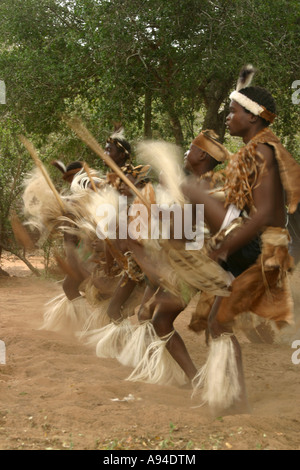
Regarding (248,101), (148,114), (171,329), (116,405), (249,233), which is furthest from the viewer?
(148,114)

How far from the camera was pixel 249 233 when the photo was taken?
11.0 feet

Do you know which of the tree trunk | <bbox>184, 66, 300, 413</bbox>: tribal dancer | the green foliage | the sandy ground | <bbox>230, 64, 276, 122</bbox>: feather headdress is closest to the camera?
the sandy ground

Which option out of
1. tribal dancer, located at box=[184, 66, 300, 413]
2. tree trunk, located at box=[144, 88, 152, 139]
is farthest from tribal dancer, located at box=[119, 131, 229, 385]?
tree trunk, located at box=[144, 88, 152, 139]

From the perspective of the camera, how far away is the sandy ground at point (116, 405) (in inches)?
119

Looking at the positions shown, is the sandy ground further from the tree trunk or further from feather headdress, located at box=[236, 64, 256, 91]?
the tree trunk

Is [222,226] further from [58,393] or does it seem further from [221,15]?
[221,15]

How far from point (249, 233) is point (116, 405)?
131 cm

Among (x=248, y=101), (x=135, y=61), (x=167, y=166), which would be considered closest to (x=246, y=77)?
(x=248, y=101)

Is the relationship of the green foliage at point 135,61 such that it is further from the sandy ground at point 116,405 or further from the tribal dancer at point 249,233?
the tribal dancer at point 249,233

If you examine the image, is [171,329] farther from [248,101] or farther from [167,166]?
[248,101]

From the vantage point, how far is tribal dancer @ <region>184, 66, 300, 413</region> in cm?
336

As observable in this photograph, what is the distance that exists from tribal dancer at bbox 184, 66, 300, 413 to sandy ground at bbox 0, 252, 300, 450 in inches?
11.8

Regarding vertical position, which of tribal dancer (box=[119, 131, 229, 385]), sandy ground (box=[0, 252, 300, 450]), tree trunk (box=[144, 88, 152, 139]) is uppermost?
tree trunk (box=[144, 88, 152, 139])
